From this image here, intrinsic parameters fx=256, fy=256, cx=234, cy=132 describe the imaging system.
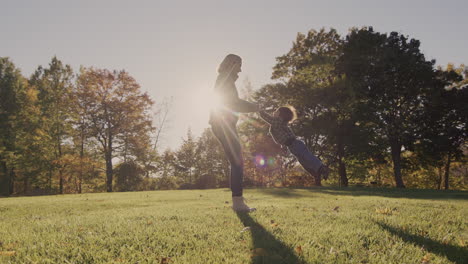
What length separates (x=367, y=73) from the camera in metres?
24.0

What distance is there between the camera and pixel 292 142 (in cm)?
342

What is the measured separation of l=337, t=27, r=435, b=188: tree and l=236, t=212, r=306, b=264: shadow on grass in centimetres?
2274

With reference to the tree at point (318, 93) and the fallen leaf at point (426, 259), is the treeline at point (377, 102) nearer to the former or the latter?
the tree at point (318, 93)

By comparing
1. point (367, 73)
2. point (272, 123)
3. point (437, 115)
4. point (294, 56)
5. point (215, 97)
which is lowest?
point (272, 123)

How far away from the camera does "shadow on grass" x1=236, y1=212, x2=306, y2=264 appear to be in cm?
241

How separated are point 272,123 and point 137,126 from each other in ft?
93.9

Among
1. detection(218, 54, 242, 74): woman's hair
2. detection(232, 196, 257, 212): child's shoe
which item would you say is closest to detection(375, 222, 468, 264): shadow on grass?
detection(232, 196, 257, 212): child's shoe

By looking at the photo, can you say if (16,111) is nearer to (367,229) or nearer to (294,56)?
(294,56)

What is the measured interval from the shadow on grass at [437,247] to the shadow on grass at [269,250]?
5.04 feet

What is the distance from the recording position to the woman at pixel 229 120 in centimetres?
507

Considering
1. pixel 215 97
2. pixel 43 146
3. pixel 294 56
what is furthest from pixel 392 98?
pixel 43 146

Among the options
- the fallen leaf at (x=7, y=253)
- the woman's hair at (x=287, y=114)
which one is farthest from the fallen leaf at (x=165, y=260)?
the woman's hair at (x=287, y=114)

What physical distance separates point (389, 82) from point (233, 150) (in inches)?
930

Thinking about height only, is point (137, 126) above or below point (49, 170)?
above
